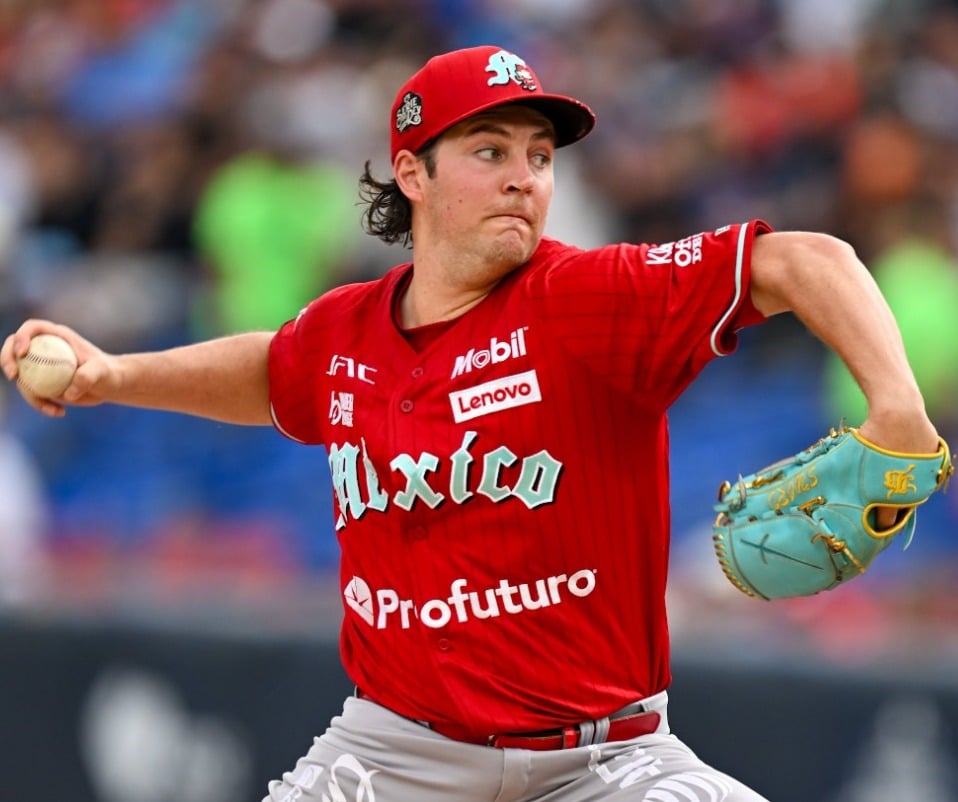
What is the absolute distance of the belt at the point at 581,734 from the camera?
3.89 m

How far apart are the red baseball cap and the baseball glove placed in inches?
41.0

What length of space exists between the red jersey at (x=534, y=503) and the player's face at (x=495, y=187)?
9 cm

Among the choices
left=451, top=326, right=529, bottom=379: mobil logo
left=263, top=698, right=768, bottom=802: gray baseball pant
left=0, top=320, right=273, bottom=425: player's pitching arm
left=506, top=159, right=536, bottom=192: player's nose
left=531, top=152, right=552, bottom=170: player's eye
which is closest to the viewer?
left=263, top=698, right=768, bottom=802: gray baseball pant

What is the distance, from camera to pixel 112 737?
7.39 m

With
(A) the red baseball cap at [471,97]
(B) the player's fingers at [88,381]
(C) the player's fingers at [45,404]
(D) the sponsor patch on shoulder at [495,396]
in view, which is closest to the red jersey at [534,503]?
(D) the sponsor patch on shoulder at [495,396]

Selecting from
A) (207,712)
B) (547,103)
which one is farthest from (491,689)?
(207,712)

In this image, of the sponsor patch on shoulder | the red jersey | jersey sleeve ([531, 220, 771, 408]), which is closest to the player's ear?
the red jersey

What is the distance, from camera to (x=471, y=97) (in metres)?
4.04

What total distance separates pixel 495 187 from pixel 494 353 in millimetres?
406

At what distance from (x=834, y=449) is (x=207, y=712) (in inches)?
173

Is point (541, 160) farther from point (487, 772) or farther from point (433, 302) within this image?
point (487, 772)

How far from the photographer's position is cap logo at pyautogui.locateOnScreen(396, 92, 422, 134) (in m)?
4.19

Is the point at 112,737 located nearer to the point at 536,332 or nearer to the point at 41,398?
the point at 41,398

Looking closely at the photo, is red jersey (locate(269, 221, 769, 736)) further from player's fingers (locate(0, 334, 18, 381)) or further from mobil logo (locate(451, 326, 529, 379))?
player's fingers (locate(0, 334, 18, 381))
